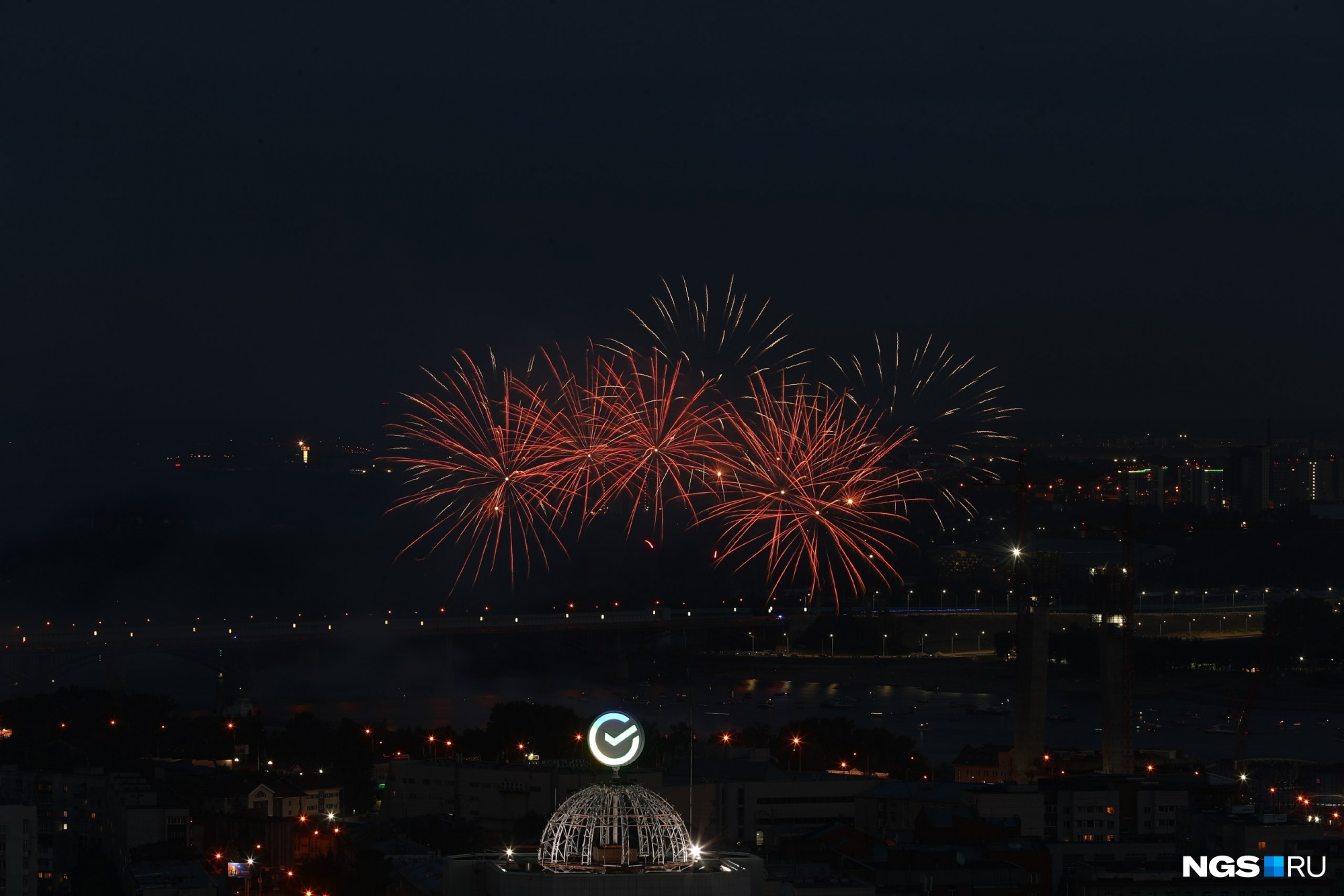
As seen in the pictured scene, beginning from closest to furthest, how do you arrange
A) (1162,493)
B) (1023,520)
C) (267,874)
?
(267,874), (1023,520), (1162,493)

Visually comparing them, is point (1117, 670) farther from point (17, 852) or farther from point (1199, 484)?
point (1199, 484)

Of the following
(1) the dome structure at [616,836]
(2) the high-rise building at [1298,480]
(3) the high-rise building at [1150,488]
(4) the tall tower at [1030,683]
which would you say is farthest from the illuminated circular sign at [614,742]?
(2) the high-rise building at [1298,480]

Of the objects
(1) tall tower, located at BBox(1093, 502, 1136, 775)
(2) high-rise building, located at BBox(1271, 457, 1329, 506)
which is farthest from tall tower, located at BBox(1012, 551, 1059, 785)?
(2) high-rise building, located at BBox(1271, 457, 1329, 506)

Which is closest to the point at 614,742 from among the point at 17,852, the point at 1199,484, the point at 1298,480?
the point at 17,852

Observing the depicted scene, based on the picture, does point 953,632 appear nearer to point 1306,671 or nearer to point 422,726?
point 1306,671

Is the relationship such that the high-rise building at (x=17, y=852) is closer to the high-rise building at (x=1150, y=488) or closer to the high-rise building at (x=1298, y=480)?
the high-rise building at (x=1150, y=488)

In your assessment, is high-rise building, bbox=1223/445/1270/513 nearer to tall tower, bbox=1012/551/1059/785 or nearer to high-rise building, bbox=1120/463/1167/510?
high-rise building, bbox=1120/463/1167/510

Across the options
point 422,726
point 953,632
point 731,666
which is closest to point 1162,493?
point 953,632
